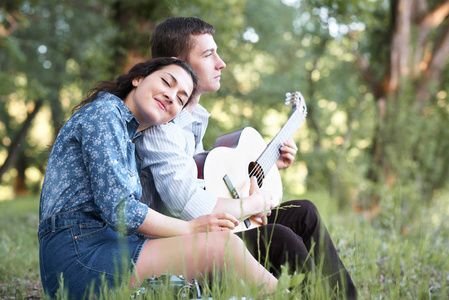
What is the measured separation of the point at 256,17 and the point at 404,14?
7.26 m

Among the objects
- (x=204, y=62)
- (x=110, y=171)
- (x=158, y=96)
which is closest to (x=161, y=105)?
(x=158, y=96)

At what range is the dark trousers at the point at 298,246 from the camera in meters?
2.13

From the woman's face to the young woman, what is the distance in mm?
96

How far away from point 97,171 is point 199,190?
2.02ft

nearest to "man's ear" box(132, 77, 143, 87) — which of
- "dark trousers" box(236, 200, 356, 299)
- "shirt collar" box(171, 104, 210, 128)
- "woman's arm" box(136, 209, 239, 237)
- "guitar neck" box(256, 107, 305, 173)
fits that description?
"shirt collar" box(171, 104, 210, 128)

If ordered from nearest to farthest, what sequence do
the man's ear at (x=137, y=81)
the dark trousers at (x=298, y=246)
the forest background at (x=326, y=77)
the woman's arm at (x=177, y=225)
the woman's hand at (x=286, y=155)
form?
the woman's arm at (x=177, y=225) < the dark trousers at (x=298, y=246) < the man's ear at (x=137, y=81) < the woman's hand at (x=286, y=155) < the forest background at (x=326, y=77)

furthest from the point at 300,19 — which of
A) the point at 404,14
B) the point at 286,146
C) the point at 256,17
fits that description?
the point at 286,146

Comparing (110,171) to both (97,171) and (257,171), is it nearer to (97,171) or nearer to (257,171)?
(97,171)

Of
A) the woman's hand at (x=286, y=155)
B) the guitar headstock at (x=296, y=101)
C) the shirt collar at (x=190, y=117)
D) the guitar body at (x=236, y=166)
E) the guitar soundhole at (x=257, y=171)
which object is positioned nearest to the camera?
the shirt collar at (x=190, y=117)

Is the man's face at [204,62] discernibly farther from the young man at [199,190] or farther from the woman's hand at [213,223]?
the woman's hand at [213,223]

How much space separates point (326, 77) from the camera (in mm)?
16859

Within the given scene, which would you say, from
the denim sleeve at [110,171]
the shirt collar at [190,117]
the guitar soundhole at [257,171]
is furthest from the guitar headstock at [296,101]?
the denim sleeve at [110,171]

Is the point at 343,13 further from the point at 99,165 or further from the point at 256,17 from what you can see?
the point at 256,17

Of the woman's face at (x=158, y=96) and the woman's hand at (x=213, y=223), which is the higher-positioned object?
the woman's face at (x=158, y=96)
